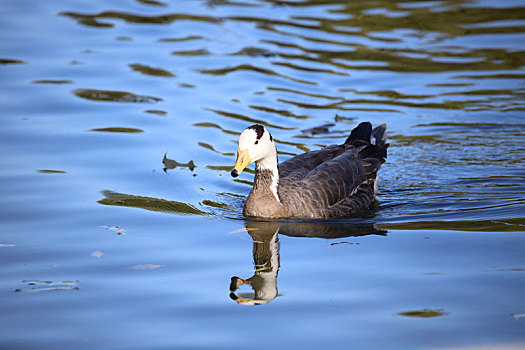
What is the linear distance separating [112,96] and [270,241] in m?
7.42

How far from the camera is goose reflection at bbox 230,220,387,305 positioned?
720 centimetres

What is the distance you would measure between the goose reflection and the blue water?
4 centimetres

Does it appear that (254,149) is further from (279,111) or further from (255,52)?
(255,52)

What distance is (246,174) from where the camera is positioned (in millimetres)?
12273

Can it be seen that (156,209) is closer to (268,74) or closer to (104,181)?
(104,181)

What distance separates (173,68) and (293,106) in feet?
11.7

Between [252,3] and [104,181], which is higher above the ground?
[252,3]

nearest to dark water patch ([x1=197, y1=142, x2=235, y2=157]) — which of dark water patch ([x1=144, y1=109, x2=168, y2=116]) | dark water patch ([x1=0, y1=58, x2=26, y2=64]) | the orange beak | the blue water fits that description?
the blue water

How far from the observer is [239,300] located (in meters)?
7.04

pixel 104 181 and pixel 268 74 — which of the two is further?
pixel 268 74

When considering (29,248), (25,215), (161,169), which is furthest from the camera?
(161,169)

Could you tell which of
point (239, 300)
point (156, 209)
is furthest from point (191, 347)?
point (156, 209)

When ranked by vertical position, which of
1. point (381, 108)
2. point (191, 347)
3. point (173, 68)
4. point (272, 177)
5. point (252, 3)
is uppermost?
point (252, 3)

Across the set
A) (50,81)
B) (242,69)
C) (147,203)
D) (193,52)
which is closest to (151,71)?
(193,52)
